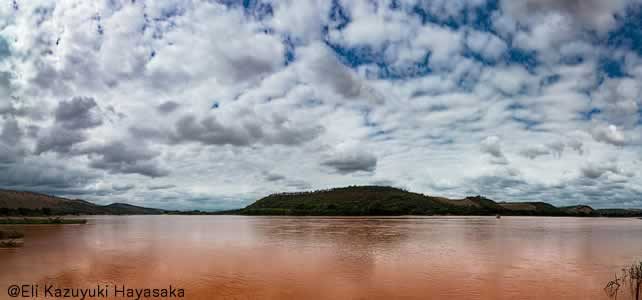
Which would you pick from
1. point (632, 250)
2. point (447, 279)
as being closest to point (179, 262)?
point (447, 279)

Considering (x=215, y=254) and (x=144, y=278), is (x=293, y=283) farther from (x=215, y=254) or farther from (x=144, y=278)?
(x=215, y=254)

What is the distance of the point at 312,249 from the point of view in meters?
28.8

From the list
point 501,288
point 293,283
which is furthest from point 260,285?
point 501,288

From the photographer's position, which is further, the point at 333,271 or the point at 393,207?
the point at 393,207

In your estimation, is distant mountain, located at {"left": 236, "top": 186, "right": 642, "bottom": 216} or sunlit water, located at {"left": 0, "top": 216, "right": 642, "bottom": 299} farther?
distant mountain, located at {"left": 236, "top": 186, "right": 642, "bottom": 216}

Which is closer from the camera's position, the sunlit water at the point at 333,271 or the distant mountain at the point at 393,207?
the sunlit water at the point at 333,271

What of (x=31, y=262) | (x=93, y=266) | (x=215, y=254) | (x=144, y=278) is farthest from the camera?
(x=215, y=254)

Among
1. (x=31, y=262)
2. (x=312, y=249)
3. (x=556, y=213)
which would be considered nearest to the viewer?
(x=31, y=262)

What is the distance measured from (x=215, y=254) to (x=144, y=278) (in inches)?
362

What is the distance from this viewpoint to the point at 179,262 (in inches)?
892

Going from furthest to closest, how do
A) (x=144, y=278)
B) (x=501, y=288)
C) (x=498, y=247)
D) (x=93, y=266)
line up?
1. (x=498, y=247)
2. (x=93, y=266)
3. (x=144, y=278)
4. (x=501, y=288)

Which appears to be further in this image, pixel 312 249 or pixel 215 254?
pixel 312 249

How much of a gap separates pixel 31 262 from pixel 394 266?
19935 mm

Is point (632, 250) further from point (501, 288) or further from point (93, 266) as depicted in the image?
point (93, 266)
